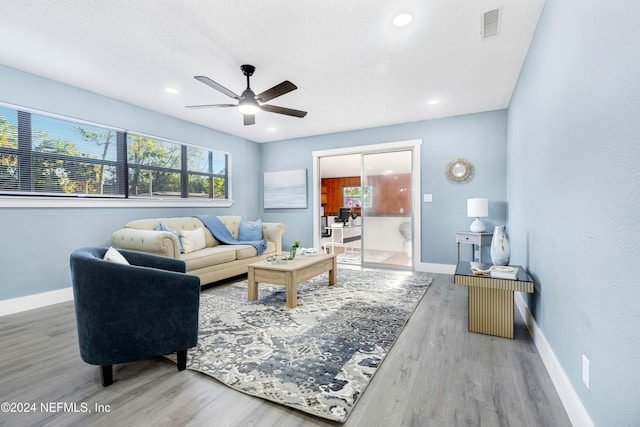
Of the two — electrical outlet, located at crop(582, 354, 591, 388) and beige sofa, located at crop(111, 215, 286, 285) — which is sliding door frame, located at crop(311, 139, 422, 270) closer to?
beige sofa, located at crop(111, 215, 286, 285)

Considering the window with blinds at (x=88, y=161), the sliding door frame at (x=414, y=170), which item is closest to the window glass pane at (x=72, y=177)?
the window with blinds at (x=88, y=161)

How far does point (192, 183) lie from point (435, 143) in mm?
4300

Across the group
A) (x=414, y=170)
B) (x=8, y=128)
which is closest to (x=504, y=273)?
(x=414, y=170)

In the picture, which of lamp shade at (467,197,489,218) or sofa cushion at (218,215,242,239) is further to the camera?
sofa cushion at (218,215,242,239)

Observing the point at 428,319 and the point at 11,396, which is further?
the point at 428,319

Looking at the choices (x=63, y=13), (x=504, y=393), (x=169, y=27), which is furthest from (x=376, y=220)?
(x=63, y=13)

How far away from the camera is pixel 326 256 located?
149 inches

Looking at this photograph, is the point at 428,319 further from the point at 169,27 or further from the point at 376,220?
the point at 169,27

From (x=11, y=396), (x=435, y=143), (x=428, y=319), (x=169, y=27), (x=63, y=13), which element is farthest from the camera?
(x=435, y=143)

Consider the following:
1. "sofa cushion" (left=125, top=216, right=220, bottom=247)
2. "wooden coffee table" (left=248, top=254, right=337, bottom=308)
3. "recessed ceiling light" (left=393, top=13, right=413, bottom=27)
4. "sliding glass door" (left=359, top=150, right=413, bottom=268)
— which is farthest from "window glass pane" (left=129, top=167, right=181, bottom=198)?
"recessed ceiling light" (left=393, top=13, right=413, bottom=27)

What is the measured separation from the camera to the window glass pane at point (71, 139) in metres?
3.29

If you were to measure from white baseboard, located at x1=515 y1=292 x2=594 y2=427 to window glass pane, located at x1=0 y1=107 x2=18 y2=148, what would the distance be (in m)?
5.18

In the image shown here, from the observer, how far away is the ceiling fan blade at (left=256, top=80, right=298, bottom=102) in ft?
8.93

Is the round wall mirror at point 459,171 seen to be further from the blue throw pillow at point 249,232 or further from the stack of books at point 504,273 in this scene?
the blue throw pillow at point 249,232
